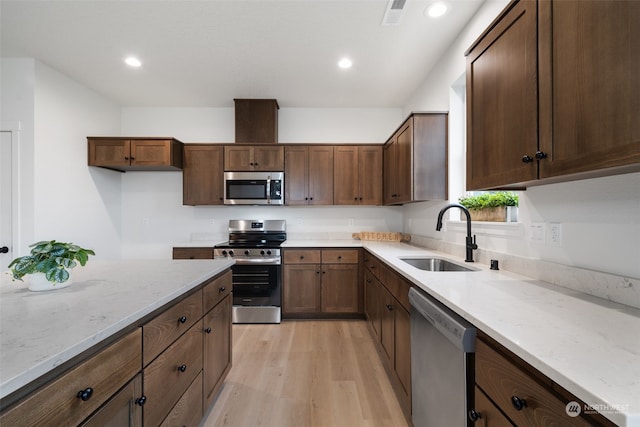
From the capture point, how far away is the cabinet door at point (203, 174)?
3.56 meters

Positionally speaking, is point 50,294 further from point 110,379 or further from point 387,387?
point 387,387

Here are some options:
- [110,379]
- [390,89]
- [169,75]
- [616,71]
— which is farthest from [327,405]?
[169,75]

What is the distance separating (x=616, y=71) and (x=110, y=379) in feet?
5.69

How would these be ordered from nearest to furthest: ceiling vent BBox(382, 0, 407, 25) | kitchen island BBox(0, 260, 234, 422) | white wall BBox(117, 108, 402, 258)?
kitchen island BBox(0, 260, 234, 422) → ceiling vent BBox(382, 0, 407, 25) → white wall BBox(117, 108, 402, 258)

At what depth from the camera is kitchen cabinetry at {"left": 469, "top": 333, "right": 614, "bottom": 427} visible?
59 centimetres

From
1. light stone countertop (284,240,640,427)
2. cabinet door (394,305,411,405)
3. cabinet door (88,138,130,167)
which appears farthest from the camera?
cabinet door (88,138,130,167)

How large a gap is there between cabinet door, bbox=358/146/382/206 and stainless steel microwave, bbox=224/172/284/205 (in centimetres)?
80

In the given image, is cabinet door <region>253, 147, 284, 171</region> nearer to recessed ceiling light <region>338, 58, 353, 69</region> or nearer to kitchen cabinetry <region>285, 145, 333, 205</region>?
kitchen cabinetry <region>285, 145, 333, 205</region>

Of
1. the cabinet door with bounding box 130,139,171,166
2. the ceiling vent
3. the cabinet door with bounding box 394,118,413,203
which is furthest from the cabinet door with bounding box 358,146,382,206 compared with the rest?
the cabinet door with bounding box 130,139,171,166

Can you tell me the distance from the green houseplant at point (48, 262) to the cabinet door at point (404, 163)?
237 centimetres

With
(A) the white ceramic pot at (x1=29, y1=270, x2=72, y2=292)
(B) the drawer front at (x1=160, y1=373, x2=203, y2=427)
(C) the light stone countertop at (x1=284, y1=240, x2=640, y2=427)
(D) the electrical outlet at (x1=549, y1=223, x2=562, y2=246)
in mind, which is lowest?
(B) the drawer front at (x1=160, y1=373, x2=203, y2=427)

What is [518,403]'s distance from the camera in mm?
708

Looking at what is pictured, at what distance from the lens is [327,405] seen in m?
1.79

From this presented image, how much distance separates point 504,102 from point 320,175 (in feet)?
8.25
